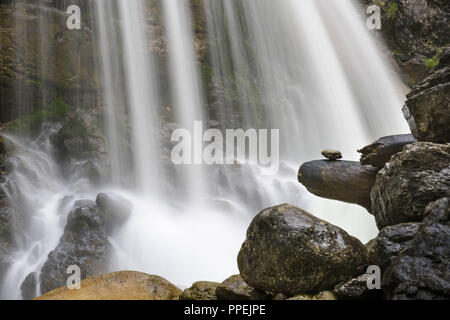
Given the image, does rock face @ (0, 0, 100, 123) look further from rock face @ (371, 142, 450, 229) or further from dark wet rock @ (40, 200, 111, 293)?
rock face @ (371, 142, 450, 229)

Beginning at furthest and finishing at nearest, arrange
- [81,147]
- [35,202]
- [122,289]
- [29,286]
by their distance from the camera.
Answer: [81,147], [35,202], [29,286], [122,289]

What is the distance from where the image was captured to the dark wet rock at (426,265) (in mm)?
2930

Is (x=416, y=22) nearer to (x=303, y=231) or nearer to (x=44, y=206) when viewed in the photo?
(x=303, y=231)

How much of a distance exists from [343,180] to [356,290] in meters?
2.27

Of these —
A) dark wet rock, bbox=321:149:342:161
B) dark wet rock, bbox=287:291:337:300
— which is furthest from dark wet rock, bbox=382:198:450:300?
dark wet rock, bbox=321:149:342:161

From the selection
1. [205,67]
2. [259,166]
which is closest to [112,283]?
[259,166]

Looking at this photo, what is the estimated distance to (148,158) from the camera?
44.9 feet

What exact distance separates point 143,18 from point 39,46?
16.4 ft

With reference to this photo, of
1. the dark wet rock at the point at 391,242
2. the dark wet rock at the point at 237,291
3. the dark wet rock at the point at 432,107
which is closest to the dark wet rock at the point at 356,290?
the dark wet rock at the point at 391,242

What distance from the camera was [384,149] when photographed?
5.02 metres

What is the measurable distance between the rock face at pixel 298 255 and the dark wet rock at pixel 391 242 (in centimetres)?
30

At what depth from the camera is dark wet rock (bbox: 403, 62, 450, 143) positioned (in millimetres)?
4332

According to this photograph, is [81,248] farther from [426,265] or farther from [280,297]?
[426,265]

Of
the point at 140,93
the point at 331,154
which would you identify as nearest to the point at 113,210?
the point at 140,93
